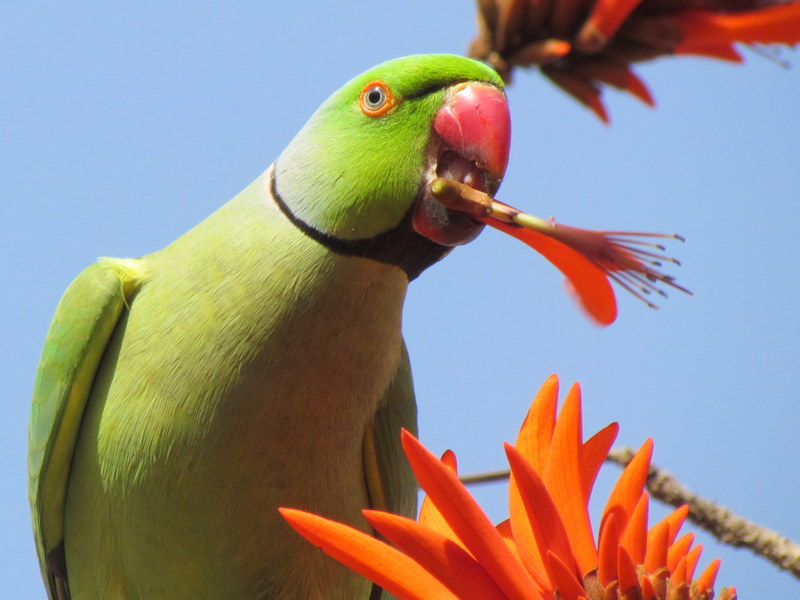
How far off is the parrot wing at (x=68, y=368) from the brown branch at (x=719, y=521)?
97cm

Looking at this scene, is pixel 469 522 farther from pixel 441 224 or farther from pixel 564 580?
pixel 441 224

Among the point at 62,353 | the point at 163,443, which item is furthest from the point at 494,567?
the point at 62,353

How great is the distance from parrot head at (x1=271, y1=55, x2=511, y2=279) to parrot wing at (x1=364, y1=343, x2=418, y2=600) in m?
0.37

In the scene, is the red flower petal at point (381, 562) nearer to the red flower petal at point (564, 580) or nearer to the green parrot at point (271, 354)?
the red flower petal at point (564, 580)

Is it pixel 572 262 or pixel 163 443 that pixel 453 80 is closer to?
pixel 572 262

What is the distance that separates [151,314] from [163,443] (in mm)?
325

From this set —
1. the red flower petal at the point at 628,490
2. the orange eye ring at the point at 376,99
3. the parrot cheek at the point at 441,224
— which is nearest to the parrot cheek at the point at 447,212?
the parrot cheek at the point at 441,224

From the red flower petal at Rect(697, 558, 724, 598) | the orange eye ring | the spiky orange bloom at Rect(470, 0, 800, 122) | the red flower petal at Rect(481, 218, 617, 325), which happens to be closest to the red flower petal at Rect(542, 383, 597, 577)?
the red flower petal at Rect(697, 558, 724, 598)

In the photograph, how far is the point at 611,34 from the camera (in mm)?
2473

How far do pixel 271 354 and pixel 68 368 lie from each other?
587 millimetres

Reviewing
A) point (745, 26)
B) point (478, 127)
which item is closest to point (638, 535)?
point (478, 127)

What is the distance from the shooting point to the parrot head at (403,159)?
2041mm

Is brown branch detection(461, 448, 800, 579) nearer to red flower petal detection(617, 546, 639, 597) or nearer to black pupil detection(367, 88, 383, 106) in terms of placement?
red flower petal detection(617, 546, 639, 597)

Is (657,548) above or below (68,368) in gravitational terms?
below
